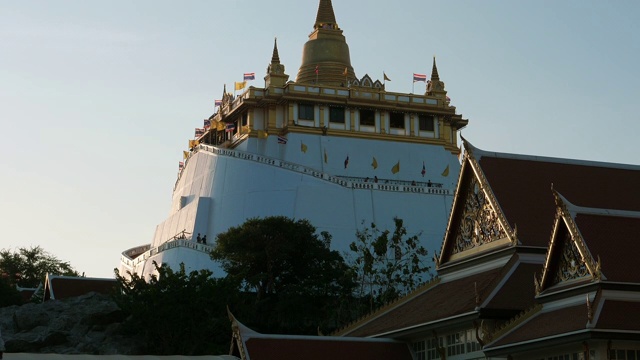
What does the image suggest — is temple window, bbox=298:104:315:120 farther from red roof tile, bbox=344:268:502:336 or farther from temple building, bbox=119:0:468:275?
red roof tile, bbox=344:268:502:336

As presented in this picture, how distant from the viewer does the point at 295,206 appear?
74938 mm

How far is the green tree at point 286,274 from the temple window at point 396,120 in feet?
72.4

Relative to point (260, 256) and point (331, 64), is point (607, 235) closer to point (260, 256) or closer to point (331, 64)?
point (260, 256)

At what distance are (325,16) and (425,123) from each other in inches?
518

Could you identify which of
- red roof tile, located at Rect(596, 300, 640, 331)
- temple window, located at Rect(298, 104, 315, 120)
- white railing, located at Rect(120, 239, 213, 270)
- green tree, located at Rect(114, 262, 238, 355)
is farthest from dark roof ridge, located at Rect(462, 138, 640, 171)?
temple window, located at Rect(298, 104, 315, 120)

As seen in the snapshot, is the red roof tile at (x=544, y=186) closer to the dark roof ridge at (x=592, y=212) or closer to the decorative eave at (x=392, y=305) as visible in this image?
the decorative eave at (x=392, y=305)

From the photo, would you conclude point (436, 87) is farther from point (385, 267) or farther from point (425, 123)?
point (385, 267)

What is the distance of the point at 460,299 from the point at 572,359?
18.0 feet

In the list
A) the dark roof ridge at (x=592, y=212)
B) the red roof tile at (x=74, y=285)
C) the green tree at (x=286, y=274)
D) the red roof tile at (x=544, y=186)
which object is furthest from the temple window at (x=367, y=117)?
the dark roof ridge at (x=592, y=212)

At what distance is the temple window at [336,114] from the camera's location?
82.4 m

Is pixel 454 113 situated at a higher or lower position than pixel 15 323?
higher

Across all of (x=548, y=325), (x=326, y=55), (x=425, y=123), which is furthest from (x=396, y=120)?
(x=548, y=325)

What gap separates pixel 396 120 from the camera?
84188 millimetres

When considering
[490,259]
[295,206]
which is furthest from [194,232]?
[490,259]
